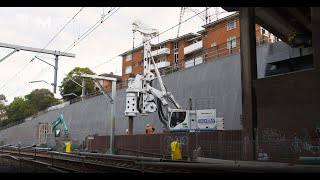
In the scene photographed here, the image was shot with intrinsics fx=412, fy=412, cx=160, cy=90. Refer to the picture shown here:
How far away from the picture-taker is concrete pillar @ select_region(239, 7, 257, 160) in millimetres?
20719

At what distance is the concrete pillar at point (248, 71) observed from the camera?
20719 mm

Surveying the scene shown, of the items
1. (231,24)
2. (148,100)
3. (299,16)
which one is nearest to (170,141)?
(148,100)

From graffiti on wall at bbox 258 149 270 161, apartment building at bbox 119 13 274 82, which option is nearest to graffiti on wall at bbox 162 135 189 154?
graffiti on wall at bbox 258 149 270 161

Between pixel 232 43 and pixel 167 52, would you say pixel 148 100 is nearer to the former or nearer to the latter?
pixel 232 43

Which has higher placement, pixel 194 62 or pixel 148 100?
pixel 194 62

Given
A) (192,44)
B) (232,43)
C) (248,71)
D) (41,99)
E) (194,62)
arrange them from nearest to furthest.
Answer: (248,71)
(232,43)
(194,62)
(192,44)
(41,99)

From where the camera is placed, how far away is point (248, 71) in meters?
21.1

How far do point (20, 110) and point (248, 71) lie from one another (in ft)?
327

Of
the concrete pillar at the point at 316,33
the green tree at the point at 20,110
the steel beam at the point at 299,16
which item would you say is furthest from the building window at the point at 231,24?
the green tree at the point at 20,110

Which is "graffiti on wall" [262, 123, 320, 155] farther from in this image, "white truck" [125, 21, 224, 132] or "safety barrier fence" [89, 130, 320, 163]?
"white truck" [125, 21, 224, 132]
